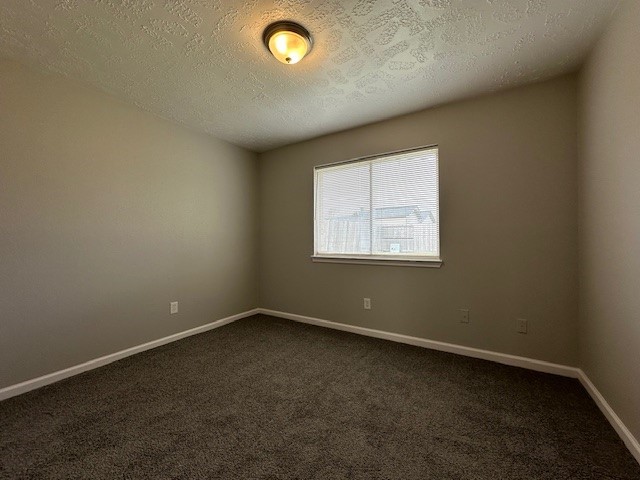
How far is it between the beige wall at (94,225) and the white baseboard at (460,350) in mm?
1527

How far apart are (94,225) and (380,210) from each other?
2.81 m

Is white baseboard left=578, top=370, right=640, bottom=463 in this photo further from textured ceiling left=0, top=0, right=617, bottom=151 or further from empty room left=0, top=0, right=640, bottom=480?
textured ceiling left=0, top=0, right=617, bottom=151

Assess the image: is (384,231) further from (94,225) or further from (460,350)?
(94,225)

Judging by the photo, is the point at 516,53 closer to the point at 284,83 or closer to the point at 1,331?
the point at 284,83

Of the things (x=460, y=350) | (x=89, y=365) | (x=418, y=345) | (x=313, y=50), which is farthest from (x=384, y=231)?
(x=89, y=365)

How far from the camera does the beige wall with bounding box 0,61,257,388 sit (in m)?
2.01

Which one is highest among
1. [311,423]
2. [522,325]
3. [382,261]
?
[382,261]

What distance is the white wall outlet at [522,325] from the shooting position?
2.34m

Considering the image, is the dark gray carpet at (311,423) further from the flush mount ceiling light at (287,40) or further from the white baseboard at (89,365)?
the flush mount ceiling light at (287,40)

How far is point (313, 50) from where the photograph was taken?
191cm

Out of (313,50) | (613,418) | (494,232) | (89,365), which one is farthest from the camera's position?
(494,232)

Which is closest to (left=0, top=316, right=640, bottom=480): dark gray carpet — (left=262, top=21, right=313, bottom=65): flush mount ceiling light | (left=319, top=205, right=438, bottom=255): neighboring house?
(left=319, top=205, right=438, bottom=255): neighboring house

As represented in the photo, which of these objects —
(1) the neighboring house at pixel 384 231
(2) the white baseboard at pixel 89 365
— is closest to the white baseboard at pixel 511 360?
(1) the neighboring house at pixel 384 231

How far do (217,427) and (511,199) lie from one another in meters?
2.84
